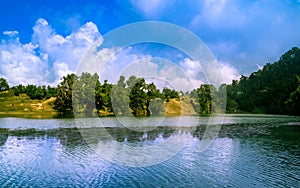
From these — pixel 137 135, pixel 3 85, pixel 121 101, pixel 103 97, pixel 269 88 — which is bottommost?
pixel 137 135

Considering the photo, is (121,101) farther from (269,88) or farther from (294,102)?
(269,88)

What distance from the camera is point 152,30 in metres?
22.4

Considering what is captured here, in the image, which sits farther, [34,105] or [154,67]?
[34,105]

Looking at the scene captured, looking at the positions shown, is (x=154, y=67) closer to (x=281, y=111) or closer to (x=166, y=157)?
(x=166, y=157)

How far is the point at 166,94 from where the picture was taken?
200 feet

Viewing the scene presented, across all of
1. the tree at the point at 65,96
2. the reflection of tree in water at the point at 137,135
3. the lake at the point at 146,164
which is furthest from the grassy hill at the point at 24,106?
the lake at the point at 146,164

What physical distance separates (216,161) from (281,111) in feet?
358

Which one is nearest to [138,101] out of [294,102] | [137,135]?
[137,135]

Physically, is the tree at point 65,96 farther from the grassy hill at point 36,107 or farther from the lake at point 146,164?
the lake at point 146,164

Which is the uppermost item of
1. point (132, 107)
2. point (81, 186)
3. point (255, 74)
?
point (255, 74)

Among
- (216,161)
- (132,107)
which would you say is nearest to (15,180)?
(216,161)

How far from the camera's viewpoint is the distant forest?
231ft

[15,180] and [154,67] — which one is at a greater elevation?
[154,67]

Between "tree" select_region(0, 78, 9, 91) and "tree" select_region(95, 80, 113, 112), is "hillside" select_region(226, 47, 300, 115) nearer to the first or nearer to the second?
"tree" select_region(95, 80, 113, 112)
